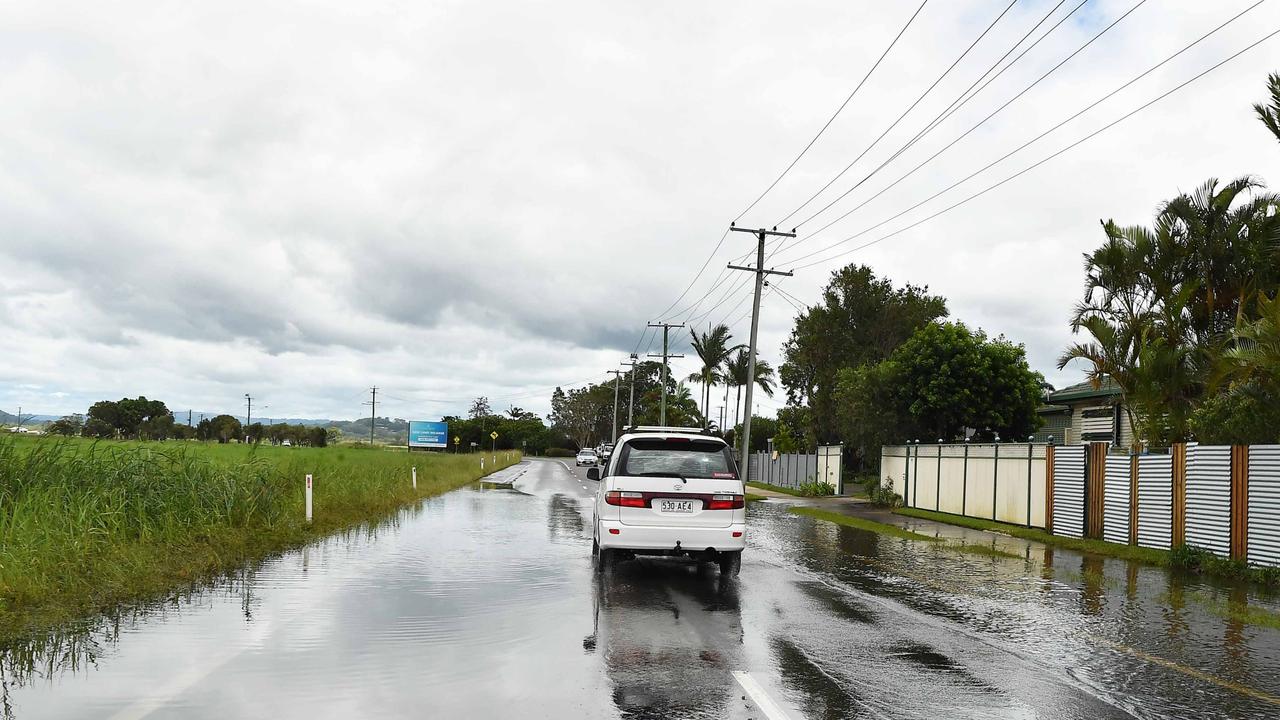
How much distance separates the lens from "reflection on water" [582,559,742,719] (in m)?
6.12

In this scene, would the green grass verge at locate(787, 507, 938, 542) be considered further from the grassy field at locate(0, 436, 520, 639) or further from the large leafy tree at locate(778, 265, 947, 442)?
the large leafy tree at locate(778, 265, 947, 442)

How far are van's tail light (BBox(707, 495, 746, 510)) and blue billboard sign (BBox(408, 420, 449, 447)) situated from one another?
9746 cm

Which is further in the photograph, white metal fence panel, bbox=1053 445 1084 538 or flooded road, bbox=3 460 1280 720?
white metal fence panel, bbox=1053 445 1084 538

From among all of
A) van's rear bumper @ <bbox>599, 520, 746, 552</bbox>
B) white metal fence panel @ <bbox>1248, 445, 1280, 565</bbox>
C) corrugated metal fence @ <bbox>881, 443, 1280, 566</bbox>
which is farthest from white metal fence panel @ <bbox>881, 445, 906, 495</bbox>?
van's rear bumper @ <bbox>599, 520, 746, 552</bbox>

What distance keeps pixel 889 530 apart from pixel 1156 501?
6.09 metres

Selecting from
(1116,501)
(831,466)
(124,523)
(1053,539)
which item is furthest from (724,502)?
(831,466)

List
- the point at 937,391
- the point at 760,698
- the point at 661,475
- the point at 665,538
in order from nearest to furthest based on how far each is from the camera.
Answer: the point at 760,698
the point at 665,538
the point at 661,475
the point at 937,391

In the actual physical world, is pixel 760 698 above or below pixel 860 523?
above

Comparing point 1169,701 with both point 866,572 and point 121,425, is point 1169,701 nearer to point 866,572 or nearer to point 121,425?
point 866,572

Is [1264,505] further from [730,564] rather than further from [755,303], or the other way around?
[755,303]

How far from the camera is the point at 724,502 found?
36.9 ft

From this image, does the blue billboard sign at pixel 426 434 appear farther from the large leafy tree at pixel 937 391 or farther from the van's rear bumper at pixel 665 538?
the van's rear bumper at pixel 665 538

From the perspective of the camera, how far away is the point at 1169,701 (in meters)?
6.40

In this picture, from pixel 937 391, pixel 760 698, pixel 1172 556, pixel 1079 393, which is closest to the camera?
pixel 760 698
